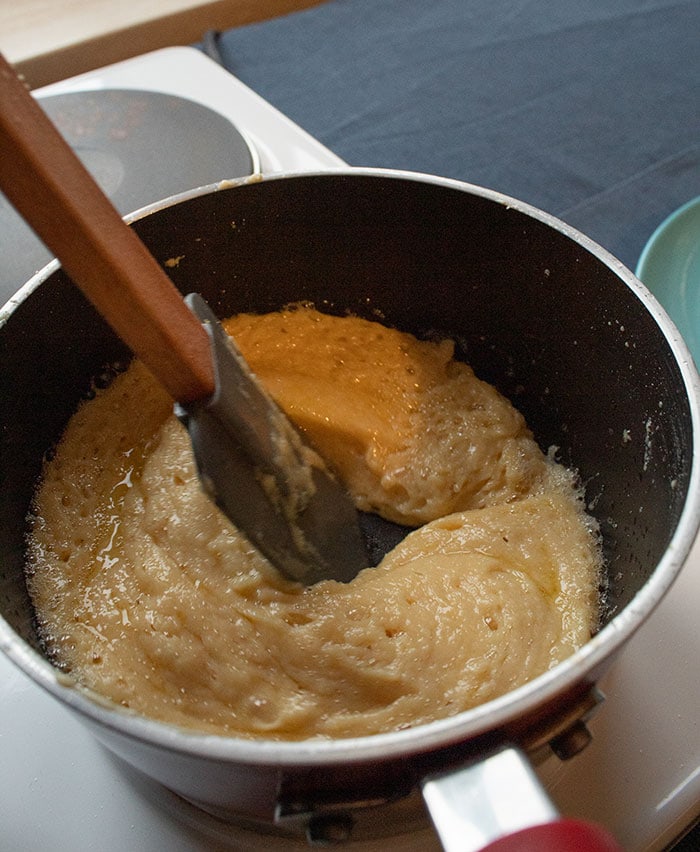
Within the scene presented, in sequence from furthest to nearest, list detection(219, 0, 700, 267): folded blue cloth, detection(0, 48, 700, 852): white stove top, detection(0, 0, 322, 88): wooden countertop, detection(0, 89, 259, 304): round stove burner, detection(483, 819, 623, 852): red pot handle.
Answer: detection(0, 0, 322, 88): wooden countertop < detection(219, 0, 700, 267): folded blue cloth < detection(0, 89, 259, 304): round stove burner < detection(0, 48, 700, 852): white stove top < detection(483, 819, 623, 852): red pot handle

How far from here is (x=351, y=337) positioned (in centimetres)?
87

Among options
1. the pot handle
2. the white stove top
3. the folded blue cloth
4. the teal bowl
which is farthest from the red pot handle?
the folded blue cloth

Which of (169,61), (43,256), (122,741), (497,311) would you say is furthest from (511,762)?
(169,61)

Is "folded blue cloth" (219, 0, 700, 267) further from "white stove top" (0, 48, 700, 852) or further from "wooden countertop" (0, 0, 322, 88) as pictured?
"white stove top" (0, 48, 700, 852)

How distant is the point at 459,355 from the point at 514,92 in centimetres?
66

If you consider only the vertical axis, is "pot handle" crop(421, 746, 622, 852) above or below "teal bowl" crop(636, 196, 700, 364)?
above

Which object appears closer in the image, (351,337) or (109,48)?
(351,337)

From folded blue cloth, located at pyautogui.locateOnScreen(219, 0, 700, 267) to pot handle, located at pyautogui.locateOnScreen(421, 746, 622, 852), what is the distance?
33.9 inches

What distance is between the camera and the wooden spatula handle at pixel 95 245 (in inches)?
15.7

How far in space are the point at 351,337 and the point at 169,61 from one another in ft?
2.03

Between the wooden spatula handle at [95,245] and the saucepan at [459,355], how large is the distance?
200 millimetres

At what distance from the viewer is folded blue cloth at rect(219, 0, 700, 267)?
1148mm

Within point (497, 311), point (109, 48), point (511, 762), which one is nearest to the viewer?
point (511, 762)

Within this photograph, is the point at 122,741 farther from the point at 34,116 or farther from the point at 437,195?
the point at 437,195
